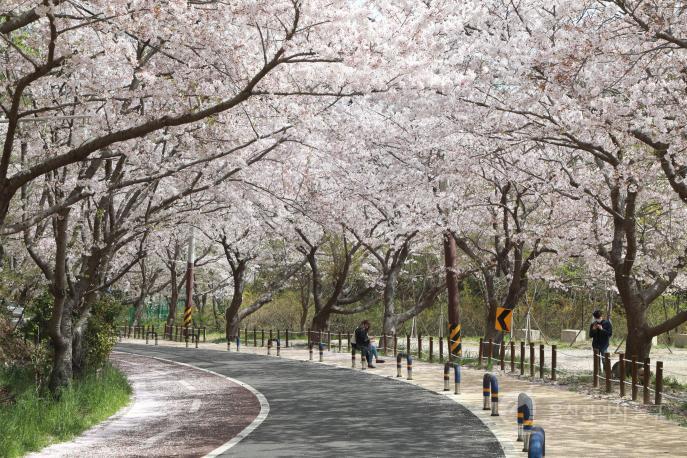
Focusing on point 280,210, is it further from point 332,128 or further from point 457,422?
point 457,422

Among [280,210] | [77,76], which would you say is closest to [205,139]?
[77,76]

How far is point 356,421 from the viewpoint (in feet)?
49.2

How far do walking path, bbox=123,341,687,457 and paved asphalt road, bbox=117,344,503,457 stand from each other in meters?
0.33

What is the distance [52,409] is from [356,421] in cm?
523

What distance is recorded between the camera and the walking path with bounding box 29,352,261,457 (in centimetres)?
1234

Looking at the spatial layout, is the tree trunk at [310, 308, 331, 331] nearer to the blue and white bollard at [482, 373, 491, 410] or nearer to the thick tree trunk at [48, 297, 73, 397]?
the thick tree trunk at [48, 297, 73, 397]

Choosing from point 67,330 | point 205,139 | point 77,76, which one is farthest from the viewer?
point 67,330

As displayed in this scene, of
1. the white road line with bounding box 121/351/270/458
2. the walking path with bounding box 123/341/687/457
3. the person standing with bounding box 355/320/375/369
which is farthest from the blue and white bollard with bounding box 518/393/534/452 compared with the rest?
the person standing with bounding box 355/320/375/369

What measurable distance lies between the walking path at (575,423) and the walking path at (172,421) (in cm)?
376

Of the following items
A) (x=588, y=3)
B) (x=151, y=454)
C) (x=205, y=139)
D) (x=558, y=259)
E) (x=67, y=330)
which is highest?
(x=588, y=3)

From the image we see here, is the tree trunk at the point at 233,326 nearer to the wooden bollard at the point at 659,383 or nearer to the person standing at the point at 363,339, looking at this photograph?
the person standing at the point at 363,339

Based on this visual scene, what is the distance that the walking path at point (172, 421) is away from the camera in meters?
12.3

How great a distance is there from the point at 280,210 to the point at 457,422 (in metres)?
18.9

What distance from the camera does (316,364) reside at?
2956 centimetres
